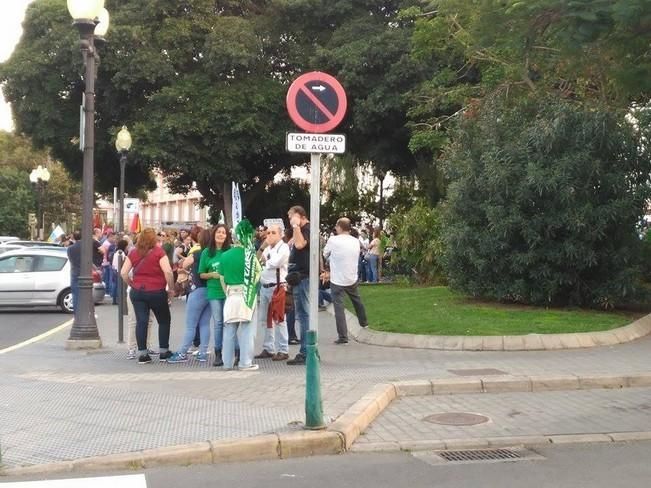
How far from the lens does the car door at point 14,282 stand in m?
18.3

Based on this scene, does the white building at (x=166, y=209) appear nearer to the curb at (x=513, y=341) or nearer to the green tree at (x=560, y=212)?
the green tree at (x=560, y=212)

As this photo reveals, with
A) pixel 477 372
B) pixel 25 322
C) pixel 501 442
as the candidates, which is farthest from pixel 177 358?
pixel 25 322

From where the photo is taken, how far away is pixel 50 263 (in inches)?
741

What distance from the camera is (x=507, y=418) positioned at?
7676 millimetres

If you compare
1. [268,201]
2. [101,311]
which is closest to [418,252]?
[101,311]

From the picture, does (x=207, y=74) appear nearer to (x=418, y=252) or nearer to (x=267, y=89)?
(x=267, y=89)

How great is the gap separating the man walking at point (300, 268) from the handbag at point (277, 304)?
0.52ft

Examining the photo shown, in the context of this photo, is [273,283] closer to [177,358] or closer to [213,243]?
[213,243]

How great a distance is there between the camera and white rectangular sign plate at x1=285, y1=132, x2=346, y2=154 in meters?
6.77

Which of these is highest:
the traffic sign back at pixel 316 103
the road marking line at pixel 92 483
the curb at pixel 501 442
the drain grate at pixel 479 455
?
the traffic sign back at pixel 316 103

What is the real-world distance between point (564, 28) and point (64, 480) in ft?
→ 20.3

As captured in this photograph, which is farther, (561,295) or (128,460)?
(561,295)

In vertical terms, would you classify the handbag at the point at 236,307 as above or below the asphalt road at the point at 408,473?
above

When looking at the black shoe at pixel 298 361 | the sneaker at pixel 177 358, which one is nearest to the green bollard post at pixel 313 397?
the black shoe at pixel 298 361
